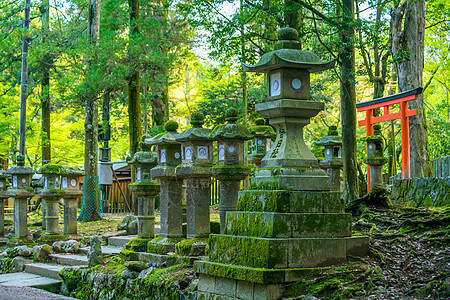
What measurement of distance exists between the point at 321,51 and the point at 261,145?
419 centimetres

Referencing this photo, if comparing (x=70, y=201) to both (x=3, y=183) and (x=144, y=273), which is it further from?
(x=144, y=273)

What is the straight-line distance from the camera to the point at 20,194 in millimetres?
14836

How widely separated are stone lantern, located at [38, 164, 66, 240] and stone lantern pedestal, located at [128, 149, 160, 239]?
370 cm

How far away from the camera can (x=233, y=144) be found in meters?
8.70

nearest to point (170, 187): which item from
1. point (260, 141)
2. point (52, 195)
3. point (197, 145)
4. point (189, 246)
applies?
point (197, 145)

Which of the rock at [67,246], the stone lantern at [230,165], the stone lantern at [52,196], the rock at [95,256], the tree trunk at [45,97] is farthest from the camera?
the tree trunk at [45,97]

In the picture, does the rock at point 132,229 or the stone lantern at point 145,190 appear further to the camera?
the rock at point 132,229

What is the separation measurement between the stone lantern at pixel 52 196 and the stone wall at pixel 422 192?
870 centimetres

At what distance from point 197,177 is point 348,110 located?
589 centimetres

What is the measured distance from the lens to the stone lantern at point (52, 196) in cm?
1383

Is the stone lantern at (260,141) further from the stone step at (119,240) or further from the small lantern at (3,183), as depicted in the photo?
the small lantern at (3,183)

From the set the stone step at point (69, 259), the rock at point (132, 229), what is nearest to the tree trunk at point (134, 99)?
the rock at point (132, 229)

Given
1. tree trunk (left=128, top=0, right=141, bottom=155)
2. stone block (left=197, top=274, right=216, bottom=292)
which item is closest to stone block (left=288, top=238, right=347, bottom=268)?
stone block (left=197, top=274, right=216, bottom=292)

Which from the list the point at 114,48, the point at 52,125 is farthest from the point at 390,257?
the point at 52,125
